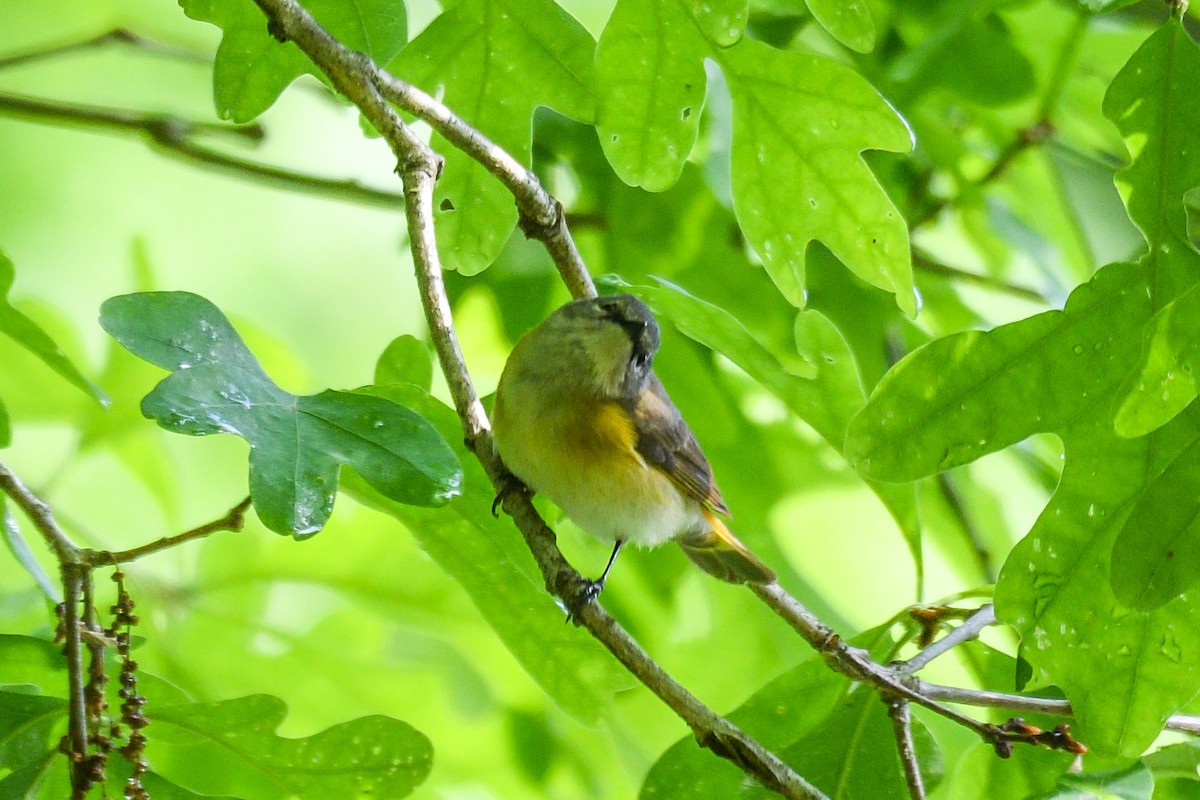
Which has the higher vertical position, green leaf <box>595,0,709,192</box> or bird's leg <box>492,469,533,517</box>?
green leaf <box>595,0,709,192</box>

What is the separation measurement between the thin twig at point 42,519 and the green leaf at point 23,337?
182 millimetres

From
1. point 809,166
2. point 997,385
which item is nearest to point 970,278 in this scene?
point 809,166

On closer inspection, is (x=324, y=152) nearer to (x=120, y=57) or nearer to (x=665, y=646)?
(x=120, y=57)

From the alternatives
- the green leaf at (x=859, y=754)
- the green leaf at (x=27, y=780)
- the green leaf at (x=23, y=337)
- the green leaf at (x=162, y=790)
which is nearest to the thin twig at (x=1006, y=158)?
the green leaf at (x=859, y=754)

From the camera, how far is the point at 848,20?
2.09 m

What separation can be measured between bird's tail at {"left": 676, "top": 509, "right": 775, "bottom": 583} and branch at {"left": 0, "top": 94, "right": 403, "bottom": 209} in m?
1.06

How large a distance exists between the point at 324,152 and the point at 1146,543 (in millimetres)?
4372

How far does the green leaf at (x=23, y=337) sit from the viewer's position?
2.00m

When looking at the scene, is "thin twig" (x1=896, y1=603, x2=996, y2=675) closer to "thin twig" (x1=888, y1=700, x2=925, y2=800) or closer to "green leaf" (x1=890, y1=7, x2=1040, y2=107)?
"thin twig" (x1=888, y1=700, x2=925, y2=800)

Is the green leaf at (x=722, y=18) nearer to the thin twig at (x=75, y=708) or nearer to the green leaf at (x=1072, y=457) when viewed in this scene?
the green leaf at (x=1072, y=457)

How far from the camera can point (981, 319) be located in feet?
10.6

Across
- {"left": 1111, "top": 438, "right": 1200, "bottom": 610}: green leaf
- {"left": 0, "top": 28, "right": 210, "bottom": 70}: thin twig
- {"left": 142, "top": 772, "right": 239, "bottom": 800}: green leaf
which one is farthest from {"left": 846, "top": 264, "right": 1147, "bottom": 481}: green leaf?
{"left": 0, "top": 28, "right": 210, "bottom": 70}: thin twig

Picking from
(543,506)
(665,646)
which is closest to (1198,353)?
(543,506)

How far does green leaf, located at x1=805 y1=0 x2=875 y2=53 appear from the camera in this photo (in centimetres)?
209
